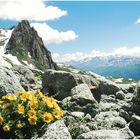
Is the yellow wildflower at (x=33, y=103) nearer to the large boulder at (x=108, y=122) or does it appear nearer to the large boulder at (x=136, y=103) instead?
the large boulder at (x=108, y=122)

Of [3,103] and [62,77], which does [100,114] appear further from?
[62,77]

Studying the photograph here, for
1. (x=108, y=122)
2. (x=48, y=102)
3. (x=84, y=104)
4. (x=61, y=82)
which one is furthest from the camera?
(x=61, y=82)

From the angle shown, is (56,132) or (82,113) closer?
(56,132)

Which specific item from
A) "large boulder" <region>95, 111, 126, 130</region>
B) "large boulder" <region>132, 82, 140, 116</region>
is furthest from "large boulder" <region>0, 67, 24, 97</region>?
"large boulder" <region>132, 82, 140, 116</region>

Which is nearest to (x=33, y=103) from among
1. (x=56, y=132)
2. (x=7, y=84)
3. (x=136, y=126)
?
(x=56, y=132)

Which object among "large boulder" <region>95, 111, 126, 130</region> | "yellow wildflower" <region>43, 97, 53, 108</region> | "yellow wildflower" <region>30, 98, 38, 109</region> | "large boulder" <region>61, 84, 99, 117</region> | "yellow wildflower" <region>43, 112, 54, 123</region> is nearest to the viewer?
"yellow wildflower" <region>43, 112, 54, 123</region>

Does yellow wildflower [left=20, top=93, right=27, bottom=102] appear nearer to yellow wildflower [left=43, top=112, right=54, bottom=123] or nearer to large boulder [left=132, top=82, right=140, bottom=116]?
yellow wildflower [left=43, top=112, right=54, bottom=123]

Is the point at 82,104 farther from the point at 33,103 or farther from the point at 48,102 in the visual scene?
the point at 33,103
